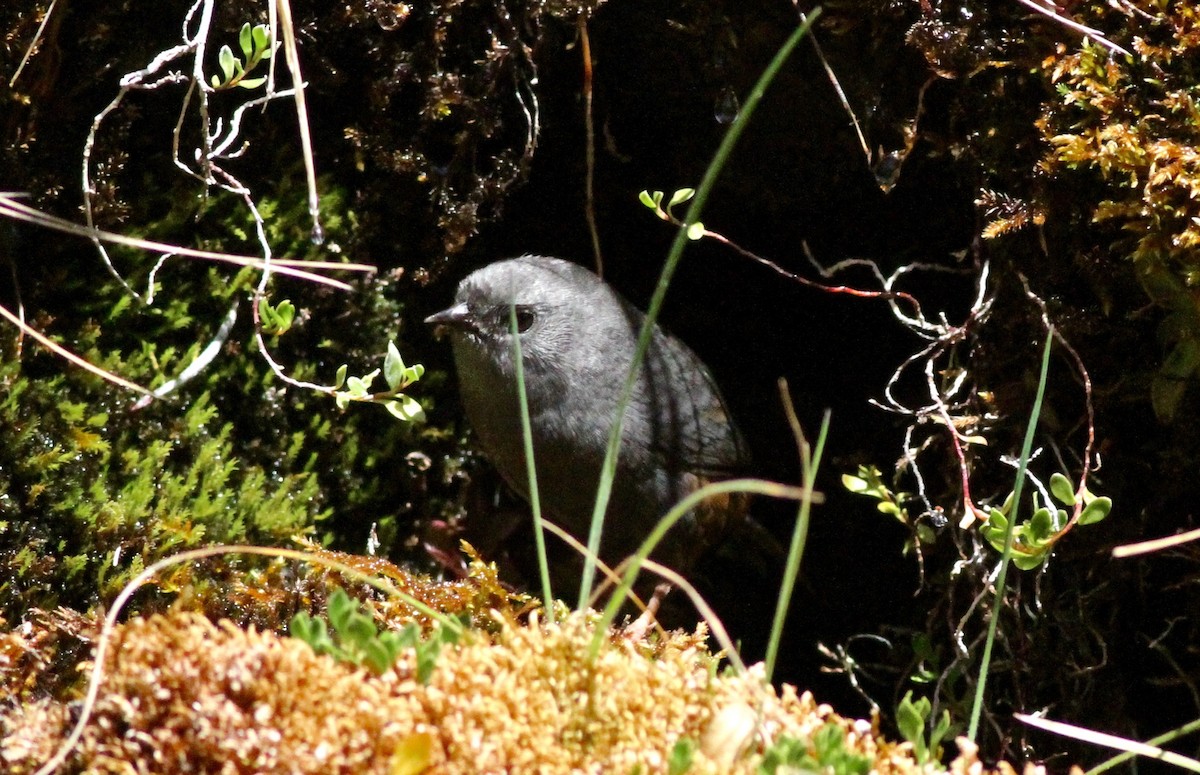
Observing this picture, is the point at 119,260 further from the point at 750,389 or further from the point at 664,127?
the point at 750,389

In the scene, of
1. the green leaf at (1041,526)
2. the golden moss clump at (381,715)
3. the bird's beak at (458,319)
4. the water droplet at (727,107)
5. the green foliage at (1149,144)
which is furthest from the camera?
the water droplet at (727,107)

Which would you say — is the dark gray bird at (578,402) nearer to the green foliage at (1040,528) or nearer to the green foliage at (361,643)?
the green foliage at (1040,528)

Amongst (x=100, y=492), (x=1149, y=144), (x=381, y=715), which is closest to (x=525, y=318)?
(x=100, y=492)

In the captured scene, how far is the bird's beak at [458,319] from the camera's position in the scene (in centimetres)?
366

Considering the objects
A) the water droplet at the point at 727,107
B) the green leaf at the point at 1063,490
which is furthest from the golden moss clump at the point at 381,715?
the water droplet at the point at 727,107

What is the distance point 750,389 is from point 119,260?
2593mm

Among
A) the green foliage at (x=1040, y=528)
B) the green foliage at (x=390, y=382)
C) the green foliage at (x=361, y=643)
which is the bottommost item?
the green foliage at (x=1040, y=528)

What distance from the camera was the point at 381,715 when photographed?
1.74 meters

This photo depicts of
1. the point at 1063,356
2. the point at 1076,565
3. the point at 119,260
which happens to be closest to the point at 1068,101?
the point at 1063,356

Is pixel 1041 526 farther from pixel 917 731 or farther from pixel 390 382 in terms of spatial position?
pixel 390 382

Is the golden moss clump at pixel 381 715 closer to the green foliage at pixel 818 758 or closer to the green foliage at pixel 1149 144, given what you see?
the green foliage at pixel 818 758

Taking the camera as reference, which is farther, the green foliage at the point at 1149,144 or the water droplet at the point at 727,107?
the water droplet at the point at 727,107

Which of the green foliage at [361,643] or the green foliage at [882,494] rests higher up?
the green foliage at [361,643]

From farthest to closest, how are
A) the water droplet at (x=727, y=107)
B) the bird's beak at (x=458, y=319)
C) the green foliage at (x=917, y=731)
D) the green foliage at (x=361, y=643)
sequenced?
the water droplet at (x=727, y=107), the bird's beak at (x=458, y=319), the green foliage at (x=917, y=731), the green foliage at (x=361, y=643)
